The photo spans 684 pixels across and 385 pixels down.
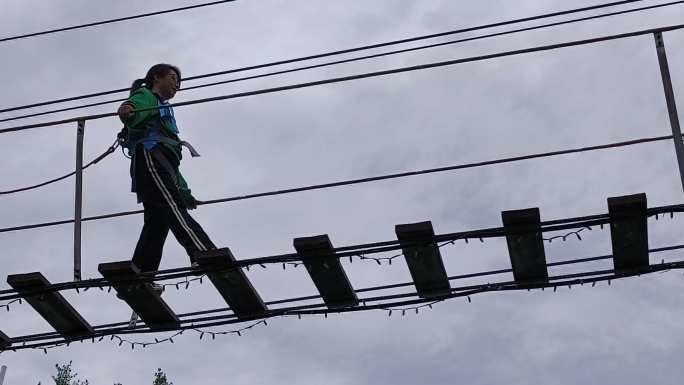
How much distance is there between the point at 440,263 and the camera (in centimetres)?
877

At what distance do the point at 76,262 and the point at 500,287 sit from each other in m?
3.22

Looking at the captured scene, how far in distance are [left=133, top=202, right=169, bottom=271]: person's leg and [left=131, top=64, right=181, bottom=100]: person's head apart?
3.17ft

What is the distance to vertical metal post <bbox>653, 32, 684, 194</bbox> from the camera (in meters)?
8.23

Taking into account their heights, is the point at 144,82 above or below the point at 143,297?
above

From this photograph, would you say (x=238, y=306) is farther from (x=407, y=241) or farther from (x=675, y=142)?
(x=675, y=142)

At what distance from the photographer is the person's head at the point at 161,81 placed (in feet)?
31.9

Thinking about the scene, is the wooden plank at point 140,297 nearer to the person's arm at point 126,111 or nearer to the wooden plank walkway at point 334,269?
the wooden plank walkway at point 334,269

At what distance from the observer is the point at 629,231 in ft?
27.7

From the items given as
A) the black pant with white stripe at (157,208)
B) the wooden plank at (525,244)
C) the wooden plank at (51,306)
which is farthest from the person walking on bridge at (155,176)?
the wooden plank at (525,244)

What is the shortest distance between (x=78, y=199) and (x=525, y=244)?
345 cm

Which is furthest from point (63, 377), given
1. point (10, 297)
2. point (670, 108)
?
point (670, 108)

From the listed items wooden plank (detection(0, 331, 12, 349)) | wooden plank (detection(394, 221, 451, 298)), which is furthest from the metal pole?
wooden plank (detection(394, 221, 451, 298))

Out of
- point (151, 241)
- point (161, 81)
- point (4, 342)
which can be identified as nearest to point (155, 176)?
point (151, 241)

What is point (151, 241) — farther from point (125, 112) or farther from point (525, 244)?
point (525, 244)
